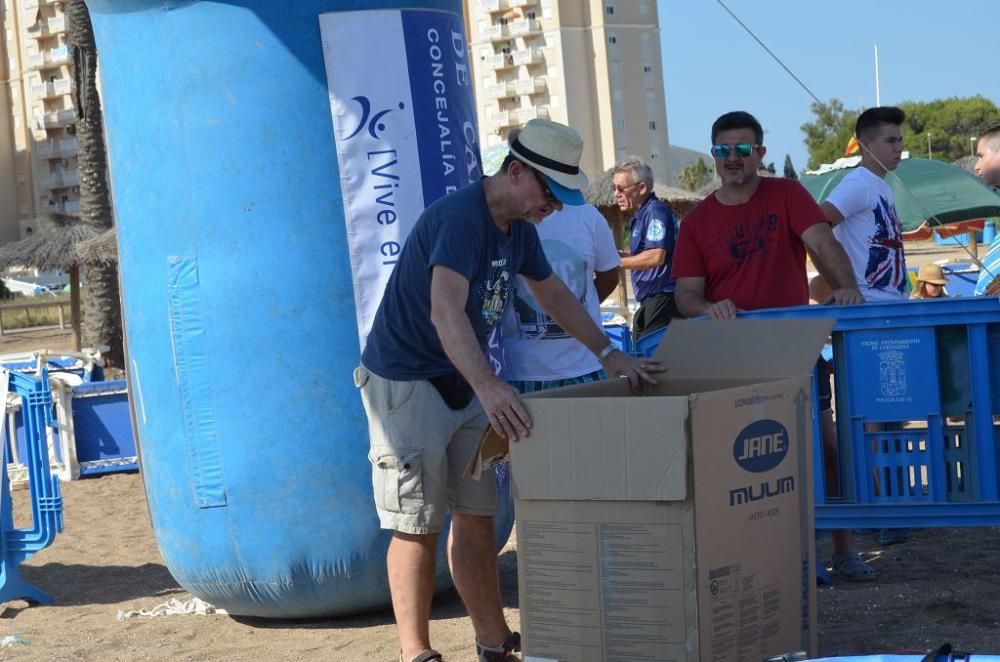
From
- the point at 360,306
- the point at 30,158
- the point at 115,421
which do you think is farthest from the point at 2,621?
the point at 30,158

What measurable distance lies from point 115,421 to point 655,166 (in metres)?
69.9

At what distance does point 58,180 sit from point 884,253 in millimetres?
81750

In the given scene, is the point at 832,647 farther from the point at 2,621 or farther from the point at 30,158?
the point at 30,158

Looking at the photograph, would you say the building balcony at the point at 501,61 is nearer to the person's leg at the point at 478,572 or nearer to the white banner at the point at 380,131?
the white banner at the point at 380,131

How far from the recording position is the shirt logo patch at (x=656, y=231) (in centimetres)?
649

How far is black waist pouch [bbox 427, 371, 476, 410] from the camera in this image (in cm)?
390

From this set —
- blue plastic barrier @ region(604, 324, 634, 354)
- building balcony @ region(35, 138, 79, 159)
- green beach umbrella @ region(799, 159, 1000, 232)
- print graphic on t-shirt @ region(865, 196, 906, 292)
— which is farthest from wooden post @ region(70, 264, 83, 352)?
building balcony @ region(35, 138, 79, 159)

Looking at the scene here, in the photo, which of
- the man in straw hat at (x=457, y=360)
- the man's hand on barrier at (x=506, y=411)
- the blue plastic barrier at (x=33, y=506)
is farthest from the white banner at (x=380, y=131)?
the blue plastic barrier at (x=33, y=506)

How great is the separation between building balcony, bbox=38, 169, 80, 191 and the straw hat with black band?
81.6 meters

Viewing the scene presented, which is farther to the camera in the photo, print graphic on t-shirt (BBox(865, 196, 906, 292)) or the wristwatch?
print graphic on t-shirt (BBox(865, 196, 906, 292))

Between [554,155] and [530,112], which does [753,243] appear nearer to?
[554,155]

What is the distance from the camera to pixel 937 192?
53.1 ft

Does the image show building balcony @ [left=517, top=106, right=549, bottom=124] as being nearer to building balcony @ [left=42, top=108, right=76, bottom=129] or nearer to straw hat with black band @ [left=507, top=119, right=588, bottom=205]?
building balcony @ [left=42, top=108, right=76, bottom=129]

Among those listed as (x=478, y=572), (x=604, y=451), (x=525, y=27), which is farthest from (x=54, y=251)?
(x=525, y=27)
